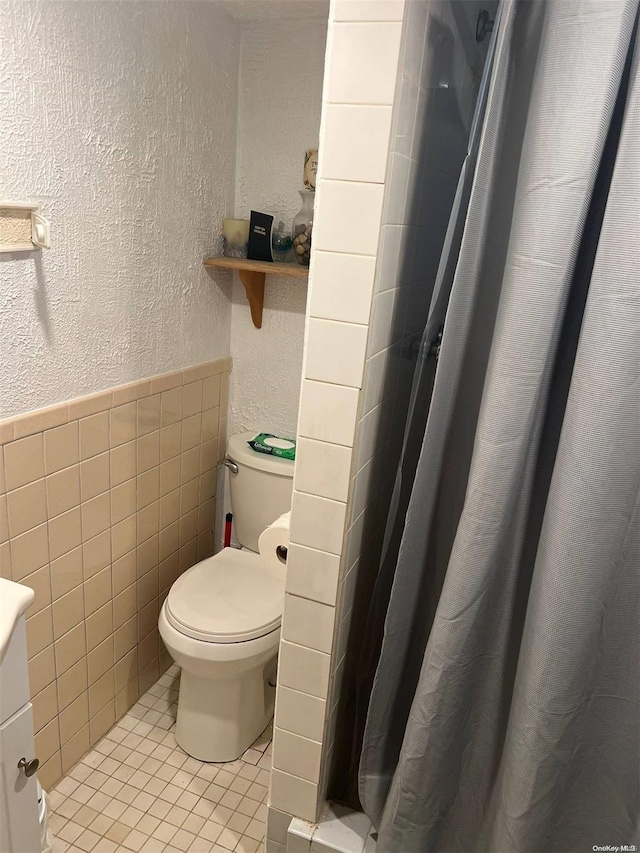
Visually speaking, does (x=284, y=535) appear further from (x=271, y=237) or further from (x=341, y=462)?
(x=271, y=237)

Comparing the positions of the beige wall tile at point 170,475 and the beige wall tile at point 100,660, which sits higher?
the beige wall tile at point 170,475

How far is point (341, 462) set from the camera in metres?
1.12

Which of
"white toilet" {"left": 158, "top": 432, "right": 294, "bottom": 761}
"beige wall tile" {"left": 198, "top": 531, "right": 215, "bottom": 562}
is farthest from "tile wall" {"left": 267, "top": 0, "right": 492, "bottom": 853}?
"beige wall tile" {"left": 198, "top": 531, "right": 215, "bottom": 562}

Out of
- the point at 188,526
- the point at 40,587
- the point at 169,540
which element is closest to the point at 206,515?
the point at 188,526

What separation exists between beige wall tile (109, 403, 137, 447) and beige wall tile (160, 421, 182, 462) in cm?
14

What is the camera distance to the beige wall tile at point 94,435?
1.54 metres

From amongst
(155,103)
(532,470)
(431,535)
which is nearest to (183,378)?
(155,103)

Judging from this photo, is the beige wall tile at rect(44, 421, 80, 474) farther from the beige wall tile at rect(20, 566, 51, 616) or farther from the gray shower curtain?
the gray shower curtain

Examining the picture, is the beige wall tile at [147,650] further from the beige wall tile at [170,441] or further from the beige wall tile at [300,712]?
the beige wall tile at [300,712]

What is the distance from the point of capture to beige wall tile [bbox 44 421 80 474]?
1.44 m

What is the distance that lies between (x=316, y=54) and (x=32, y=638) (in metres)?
1.79

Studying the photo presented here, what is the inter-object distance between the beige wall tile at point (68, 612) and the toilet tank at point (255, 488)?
0.61 metres

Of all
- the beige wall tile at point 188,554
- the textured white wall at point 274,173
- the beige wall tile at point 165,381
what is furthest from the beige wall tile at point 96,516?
the textured white wall at point 274,173

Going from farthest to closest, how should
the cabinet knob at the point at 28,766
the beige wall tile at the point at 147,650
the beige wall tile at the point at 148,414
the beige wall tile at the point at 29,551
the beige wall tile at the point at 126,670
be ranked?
the beige wall tile at the point at 147,650 → the beige wall tile at the point at 126,670 → the beige wall tile at the point at 148,414 → the beige wall tile at the point at 29,551 → the cabinet knob at the point at 28,766
